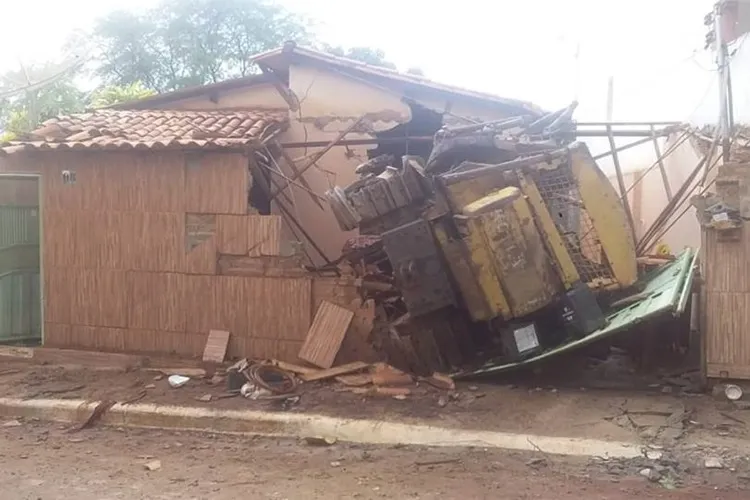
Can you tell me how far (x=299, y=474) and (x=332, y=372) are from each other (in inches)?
87.0

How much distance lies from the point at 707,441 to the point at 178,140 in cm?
628

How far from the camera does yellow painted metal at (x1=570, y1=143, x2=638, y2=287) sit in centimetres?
753

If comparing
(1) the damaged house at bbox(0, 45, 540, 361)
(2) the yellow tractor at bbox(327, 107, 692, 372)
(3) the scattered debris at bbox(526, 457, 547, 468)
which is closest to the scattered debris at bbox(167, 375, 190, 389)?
(1) the damaged house at bbox(0, 45, 540, 361)

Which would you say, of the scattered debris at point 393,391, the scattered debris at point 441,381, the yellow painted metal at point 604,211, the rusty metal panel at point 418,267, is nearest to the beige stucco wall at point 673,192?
the yellow painted metal at point 604,211

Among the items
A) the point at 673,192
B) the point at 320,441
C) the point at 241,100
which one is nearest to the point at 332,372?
the point at 320,441

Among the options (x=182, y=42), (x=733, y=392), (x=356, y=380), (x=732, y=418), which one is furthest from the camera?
(x=182, y=42)

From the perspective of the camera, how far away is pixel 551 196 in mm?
7562

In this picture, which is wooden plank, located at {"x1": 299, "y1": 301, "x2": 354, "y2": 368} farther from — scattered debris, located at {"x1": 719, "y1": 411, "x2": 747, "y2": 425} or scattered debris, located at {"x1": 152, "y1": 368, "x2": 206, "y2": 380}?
scattered debris, located at {"x1": 719, "y1": 411, "x2": 747, "y2": 425}

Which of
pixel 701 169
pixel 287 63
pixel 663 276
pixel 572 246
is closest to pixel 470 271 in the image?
pixel 572 246

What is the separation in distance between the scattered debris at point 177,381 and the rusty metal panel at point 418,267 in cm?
267

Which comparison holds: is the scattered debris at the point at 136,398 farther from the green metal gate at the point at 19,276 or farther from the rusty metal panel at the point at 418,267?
the green metal gate at the point at 19,276

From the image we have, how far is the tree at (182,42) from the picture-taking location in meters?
26.3

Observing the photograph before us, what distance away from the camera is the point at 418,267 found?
7.29 metres

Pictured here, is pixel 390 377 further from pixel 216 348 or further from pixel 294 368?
pixel 216 348
